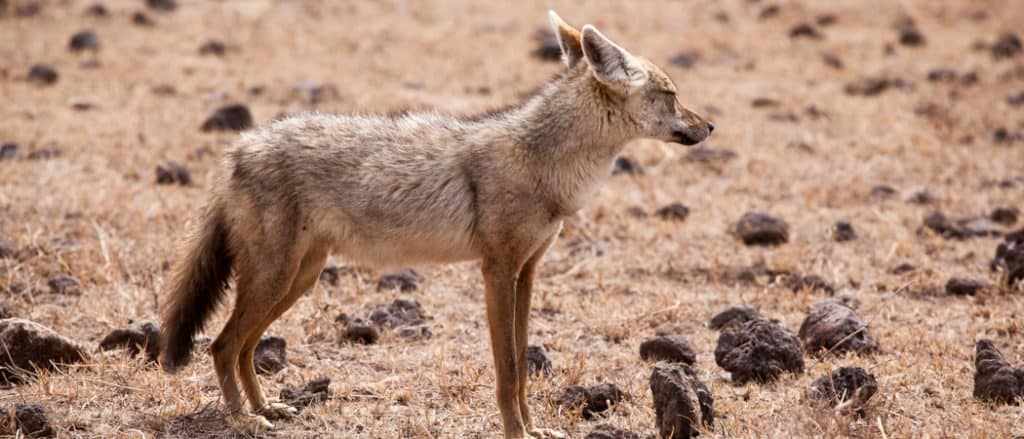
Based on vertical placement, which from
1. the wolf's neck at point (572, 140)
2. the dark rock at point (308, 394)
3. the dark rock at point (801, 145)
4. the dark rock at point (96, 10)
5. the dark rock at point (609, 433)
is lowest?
the dark rock at point (96, 10)

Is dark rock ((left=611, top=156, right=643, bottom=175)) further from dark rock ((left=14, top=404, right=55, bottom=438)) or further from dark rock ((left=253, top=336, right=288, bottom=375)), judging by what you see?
dark rock ((left=14, top=404, right=55, bottom=438))

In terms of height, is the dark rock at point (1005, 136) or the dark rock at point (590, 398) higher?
the dark rock at point (1005, 136)

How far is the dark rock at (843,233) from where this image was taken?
380 inches

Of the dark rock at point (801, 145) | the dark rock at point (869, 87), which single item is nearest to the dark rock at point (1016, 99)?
the dark rock at point (869, 87)

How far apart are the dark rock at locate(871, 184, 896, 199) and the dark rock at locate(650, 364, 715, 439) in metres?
5.96

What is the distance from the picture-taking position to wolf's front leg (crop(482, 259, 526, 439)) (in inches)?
221

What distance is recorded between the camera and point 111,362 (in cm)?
638

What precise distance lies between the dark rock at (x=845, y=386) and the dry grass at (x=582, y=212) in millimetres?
126

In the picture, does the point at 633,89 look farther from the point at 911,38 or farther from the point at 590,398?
the point at 911,38

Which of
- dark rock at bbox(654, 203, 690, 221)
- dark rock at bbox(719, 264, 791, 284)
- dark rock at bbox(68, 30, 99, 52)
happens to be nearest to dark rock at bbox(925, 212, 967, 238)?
dark rock at bbox(719, 264, 791, 284)

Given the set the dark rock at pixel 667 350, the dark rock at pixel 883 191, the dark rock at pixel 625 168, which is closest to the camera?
the dark rock at pixel 667 350

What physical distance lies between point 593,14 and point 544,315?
11.9 metres

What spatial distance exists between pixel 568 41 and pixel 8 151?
22.4 feet

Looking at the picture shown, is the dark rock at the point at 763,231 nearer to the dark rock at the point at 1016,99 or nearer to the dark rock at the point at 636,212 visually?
the dark rock at the point at 636,212
